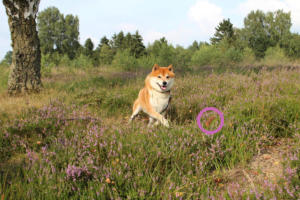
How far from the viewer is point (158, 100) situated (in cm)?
391

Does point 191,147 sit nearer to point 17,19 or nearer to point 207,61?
point 17,19

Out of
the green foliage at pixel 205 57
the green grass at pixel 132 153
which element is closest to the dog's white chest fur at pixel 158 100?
the green grass at pixel 132 153

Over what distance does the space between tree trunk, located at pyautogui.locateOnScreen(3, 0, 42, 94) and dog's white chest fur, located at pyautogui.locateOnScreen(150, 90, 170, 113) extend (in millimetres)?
4627

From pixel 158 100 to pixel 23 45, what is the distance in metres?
5.19

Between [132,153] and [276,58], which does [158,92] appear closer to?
[132,153]

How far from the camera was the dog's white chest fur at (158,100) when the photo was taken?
3914 millimetres

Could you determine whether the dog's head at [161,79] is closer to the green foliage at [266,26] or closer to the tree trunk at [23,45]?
Answer: the tree trunk at [23,45]

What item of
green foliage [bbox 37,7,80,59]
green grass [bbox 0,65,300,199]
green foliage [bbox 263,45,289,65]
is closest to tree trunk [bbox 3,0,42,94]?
green grass [bbox 0,65,300,199]

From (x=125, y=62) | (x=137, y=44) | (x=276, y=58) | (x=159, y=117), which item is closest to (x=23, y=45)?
(x=159, y=117)

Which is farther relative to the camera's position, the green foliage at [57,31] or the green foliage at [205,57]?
the green foliage at [57,31]

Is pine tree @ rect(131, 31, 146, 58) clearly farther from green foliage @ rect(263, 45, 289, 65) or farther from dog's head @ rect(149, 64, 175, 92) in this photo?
dog's head @ rect(149, 64, 175, 92)

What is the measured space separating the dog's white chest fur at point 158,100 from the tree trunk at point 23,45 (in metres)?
4.63

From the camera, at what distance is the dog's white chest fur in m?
3.91

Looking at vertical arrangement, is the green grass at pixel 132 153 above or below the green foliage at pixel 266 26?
below
